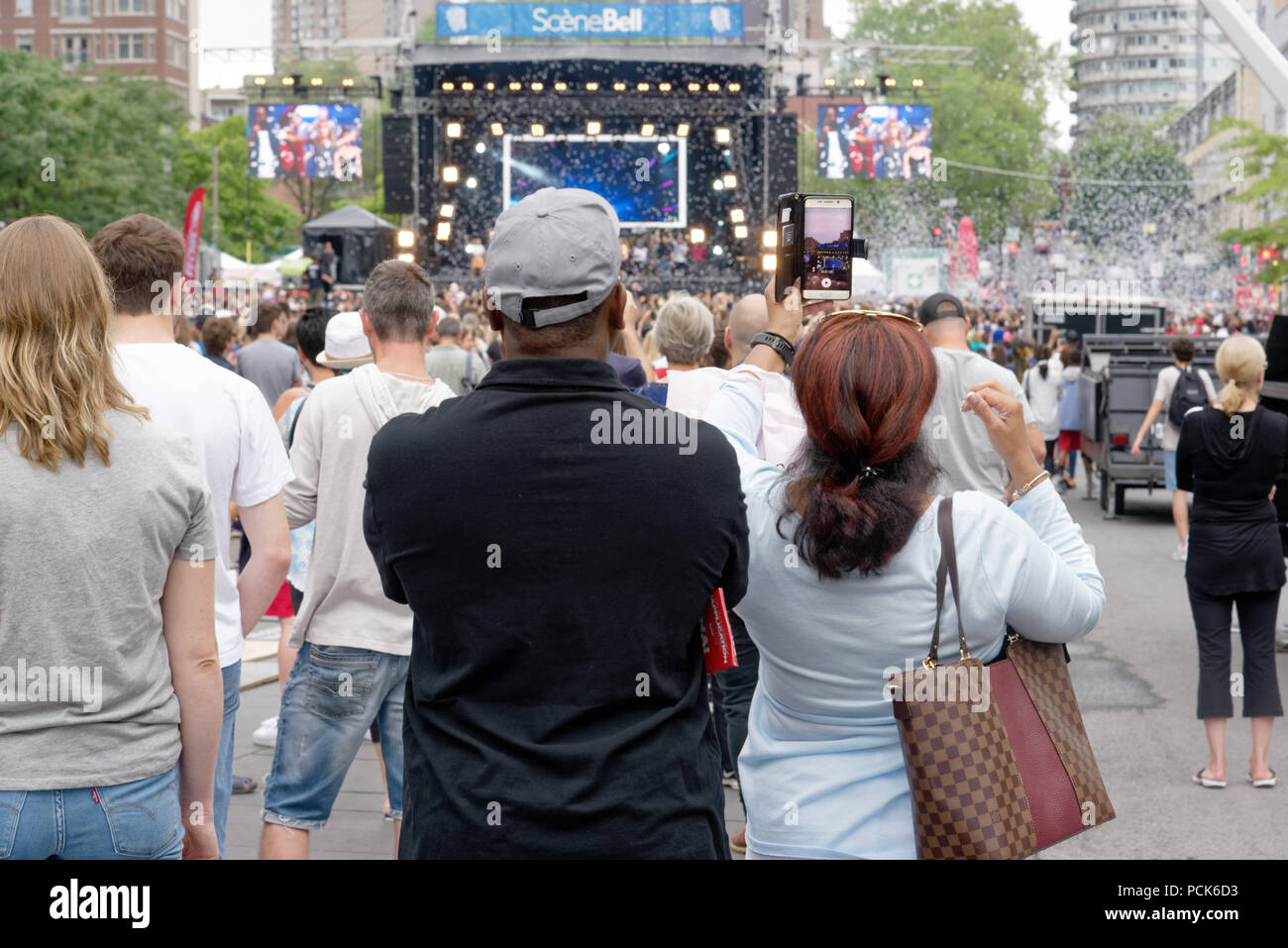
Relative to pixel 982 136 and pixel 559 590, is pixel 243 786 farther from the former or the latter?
pixel 982 136

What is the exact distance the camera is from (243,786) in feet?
20.5

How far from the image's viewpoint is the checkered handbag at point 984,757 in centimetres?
252

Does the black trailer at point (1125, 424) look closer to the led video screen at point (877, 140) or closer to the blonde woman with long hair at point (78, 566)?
the blonde woman with long hair at point (78, 566)

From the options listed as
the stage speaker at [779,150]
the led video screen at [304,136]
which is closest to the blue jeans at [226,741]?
the stage speaker at [779,150]

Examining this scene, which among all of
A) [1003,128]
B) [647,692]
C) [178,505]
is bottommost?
[647,692]

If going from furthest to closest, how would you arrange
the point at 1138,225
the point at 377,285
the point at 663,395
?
the point at 1138,225 < the point at 663,395 < the point at 377,285

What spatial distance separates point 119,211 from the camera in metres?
49.7

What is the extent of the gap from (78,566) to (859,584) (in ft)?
4.65

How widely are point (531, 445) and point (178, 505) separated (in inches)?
33.1

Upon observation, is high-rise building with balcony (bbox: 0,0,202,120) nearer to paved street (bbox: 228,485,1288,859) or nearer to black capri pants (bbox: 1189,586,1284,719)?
paved street (bbox: 228,485,1288,859)

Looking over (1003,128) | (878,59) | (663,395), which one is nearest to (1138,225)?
(1003,128)

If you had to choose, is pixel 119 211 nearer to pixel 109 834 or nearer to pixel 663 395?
pixel 663 395

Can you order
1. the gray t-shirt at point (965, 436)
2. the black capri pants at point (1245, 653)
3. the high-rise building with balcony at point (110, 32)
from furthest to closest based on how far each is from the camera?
the high-rise building with balcony at point (110, 32) < the black capri pants at point (1245, 653) < the gray t-shirt at point (965, 436)

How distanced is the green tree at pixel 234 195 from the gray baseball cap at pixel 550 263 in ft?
232
